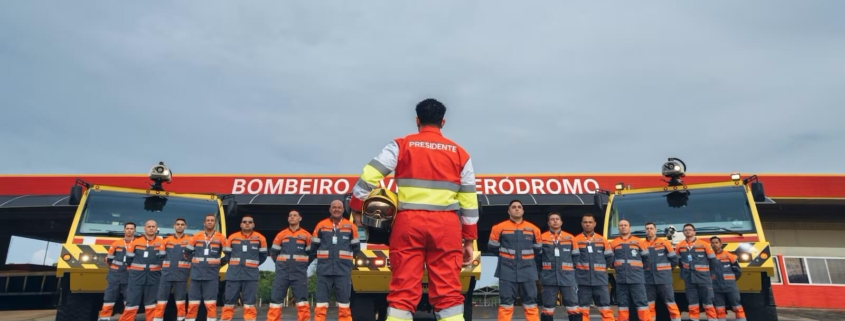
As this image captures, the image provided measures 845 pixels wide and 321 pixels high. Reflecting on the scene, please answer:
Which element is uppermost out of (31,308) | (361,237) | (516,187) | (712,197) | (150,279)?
(516,187)

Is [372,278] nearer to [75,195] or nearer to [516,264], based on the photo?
[516,264]

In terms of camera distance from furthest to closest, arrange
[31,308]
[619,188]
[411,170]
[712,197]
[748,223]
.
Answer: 1. [31,308]
2. [619,188]
3. [712,197]
4. [748,223]
5. [411,170]

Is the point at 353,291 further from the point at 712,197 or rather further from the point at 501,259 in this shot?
the point at 712,197

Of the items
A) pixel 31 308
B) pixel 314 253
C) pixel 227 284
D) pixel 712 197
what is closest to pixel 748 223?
pixel 712 197

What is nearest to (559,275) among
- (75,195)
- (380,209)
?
(380,209)

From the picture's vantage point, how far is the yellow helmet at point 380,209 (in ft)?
10.2

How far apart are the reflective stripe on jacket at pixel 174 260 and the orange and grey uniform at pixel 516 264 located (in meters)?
4.49

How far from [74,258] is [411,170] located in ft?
20.2

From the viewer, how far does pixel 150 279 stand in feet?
23.5

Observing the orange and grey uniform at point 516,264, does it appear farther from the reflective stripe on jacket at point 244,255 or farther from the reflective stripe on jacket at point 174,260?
the reflective stripe on jacket at point 174,260

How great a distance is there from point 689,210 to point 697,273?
1.02 meters

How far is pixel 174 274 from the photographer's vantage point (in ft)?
23.2

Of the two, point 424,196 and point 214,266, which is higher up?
point 424,196

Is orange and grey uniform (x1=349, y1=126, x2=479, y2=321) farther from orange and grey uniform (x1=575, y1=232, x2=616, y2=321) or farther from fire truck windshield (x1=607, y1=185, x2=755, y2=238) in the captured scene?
fire truck windshield (x1=607, y1=185, x2=755, y2=238)
